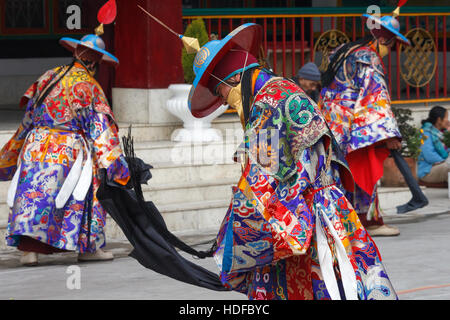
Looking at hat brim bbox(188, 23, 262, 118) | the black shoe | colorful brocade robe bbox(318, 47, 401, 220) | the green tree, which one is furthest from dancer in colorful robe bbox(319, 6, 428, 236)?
hat brim bbox(188, 23, 262, 118)

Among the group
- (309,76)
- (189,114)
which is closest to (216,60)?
(309,76)

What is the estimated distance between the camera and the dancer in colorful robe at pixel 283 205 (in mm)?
A: 4457

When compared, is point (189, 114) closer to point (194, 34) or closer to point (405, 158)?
point (194, 34)

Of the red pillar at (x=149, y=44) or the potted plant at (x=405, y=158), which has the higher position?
the red pillar at (x=149, y=44)

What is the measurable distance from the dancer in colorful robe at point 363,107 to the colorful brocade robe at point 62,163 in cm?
203

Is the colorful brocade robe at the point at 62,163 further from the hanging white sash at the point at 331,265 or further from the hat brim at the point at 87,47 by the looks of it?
the hanging white sash at the point at 331,265

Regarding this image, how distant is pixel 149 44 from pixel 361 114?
3.05 meters

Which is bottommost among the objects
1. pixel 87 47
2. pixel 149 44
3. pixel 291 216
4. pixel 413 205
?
pixel 413 205

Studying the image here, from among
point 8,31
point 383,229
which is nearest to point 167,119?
point 383,229

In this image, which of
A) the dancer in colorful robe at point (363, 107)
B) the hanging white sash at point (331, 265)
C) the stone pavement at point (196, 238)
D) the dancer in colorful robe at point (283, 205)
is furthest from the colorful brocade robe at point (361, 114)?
the hanging white sash at point (331, 265)

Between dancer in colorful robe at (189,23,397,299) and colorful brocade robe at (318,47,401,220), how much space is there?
12.9ft

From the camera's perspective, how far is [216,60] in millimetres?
4715

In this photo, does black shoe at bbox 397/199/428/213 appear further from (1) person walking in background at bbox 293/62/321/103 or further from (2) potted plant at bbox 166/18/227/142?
(2) potted plant at bbox 166/18/227/142

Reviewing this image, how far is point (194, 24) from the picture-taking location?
10.7 meters
